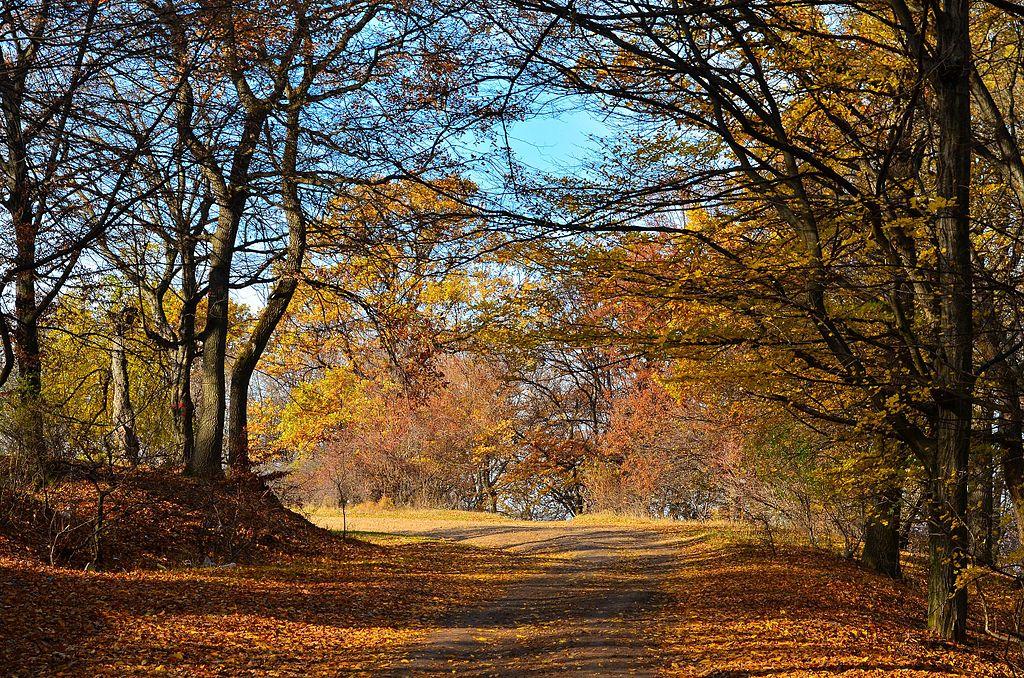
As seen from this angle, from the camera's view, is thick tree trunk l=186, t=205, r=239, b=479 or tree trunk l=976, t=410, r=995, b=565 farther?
thick tree trunk l=186, t=205, r=239, b=479

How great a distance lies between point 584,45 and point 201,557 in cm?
791

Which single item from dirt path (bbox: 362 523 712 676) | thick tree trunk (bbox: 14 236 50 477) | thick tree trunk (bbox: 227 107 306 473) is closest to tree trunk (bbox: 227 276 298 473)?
thick tree trunk (bbox: 227 107 306 473)

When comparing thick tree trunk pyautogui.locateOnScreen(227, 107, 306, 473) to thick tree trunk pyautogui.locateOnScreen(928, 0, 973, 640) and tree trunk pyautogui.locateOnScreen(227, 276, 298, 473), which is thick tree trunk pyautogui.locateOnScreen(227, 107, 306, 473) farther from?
thick tree trunk pyautogui.locateOnScreen(928, 0, 973, 640)

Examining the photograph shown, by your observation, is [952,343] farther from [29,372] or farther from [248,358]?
[29,372]

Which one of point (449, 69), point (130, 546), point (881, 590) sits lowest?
point (881, 590)

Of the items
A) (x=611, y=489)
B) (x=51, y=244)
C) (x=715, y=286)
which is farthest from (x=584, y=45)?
(x=611, y=489)

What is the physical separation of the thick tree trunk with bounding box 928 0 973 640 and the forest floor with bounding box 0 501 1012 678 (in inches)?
22.3

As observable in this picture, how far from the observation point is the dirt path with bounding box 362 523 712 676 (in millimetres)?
6484

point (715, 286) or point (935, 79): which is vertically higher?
point (935, 79)

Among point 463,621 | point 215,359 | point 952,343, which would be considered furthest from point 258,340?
point 952,343

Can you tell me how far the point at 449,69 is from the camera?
7.54 metres

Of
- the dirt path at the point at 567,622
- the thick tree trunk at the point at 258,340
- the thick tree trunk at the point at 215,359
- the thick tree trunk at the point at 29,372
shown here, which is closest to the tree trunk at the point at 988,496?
the dirt path at the point at 567,622

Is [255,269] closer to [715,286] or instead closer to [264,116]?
[264,116]

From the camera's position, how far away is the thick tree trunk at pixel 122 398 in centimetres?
1183
